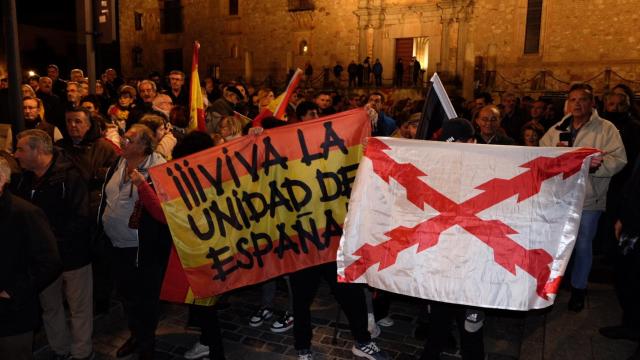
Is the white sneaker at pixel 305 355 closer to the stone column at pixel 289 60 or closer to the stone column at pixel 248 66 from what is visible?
the stone column at pixel 289 60

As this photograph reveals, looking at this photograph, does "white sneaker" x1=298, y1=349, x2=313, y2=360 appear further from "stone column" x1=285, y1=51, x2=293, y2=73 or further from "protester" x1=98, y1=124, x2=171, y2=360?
"stone column" x1=285, y1=51, x2=293, y2=73

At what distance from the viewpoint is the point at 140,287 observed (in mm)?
4234

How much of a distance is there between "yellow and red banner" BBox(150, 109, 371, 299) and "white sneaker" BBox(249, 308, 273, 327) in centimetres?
114

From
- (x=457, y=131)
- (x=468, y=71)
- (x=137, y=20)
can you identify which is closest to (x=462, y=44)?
(x=468, y=71)

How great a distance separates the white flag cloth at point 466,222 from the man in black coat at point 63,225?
218 centimetres

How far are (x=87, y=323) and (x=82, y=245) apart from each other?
0.68 m

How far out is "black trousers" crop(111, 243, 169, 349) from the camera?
4207mm

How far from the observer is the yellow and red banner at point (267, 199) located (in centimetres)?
400

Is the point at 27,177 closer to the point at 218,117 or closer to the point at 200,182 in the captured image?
the point at 200,182

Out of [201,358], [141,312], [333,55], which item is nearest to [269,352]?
[201,358]

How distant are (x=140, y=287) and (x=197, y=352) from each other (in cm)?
77

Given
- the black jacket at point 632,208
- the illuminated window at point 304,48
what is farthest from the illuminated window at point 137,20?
the black jacket at point 632,208

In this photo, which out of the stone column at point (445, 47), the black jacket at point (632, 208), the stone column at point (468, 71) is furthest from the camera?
the stone column at point (445, 47)

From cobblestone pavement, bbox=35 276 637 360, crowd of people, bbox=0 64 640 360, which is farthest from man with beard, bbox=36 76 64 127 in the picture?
cobblestone pavement, bbox=35 276 637 360
